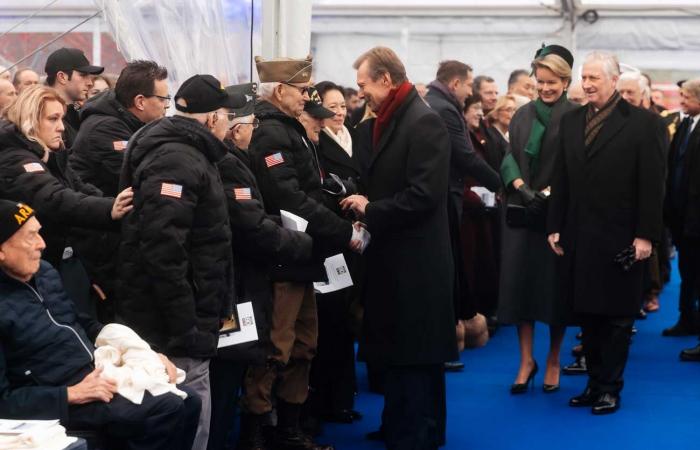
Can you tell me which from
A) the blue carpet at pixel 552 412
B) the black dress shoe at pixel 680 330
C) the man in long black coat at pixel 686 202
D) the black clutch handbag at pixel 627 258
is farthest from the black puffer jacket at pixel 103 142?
the black dress shoe at pixel 680 330

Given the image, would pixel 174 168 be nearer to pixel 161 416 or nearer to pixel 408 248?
pixel 161 416

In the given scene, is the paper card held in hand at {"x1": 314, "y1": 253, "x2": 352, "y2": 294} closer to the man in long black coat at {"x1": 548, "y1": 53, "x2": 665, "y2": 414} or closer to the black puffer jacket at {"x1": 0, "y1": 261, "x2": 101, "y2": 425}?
the man in long black coat at {"x1": 548, "y1": 53, "x2": 665, "y2": 414}

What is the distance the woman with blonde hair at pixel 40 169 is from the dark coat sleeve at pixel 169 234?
1.65 feet

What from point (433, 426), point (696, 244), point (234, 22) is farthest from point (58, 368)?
point (696, 244)

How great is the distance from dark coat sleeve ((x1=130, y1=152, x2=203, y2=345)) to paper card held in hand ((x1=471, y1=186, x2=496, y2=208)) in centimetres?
419

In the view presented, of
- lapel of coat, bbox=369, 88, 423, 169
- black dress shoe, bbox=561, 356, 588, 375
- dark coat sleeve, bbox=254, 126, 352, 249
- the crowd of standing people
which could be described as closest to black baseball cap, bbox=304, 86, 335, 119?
the crowd of standing people

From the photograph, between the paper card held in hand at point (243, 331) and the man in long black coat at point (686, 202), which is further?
the man in long black coat at point (686, 202)

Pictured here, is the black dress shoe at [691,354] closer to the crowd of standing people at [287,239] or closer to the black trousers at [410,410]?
the crowd of standing people at [287,239]

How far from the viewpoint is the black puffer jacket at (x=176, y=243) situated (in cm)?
392

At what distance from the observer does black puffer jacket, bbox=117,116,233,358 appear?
3918mm

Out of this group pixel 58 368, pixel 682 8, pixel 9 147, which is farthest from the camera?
pixel 682 8

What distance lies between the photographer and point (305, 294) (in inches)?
204

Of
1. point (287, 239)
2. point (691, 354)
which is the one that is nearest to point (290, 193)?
point (287, 239)

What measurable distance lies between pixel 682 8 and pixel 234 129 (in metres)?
8.89
